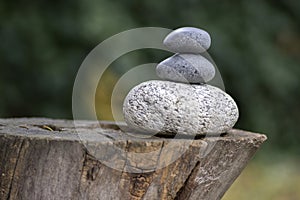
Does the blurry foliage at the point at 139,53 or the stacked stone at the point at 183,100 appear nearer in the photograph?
the stacked stone at the point at 183,100

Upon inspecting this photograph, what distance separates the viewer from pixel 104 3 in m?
4.47

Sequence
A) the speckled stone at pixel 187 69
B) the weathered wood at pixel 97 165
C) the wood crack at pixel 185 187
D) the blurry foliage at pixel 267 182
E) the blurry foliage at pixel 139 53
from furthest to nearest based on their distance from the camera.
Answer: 1. the blurry foliage at pixel 267 182
2. the blurry foliage at pixel 139 53
3. the speckled stone at pixel 187 69
4. the wood crack at pixel 185 187
5. the weathered wood at pixel 97 165

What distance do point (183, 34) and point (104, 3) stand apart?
2106 millimetres

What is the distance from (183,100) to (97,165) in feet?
1.48

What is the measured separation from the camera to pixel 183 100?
234 cm

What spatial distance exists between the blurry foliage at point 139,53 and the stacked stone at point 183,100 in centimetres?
187

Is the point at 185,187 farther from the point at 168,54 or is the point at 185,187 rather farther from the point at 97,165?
the point at 168,54

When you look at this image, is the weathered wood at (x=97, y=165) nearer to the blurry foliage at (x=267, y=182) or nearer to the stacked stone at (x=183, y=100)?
the stacked stone at (x=183, y=100)

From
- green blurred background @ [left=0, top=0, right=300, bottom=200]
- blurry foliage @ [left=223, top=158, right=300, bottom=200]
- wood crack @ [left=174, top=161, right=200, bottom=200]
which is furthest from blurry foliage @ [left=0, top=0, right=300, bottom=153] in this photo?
wood crack @ [left=174, top=161, right=200, bottom=200]

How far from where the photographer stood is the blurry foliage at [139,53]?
455cm

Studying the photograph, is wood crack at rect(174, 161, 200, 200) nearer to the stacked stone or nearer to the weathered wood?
the weathered wood

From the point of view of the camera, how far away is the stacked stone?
2312mm

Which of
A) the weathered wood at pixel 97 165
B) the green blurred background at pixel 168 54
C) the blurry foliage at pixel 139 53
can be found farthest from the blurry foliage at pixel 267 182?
the weathered wood at pixel 97 165

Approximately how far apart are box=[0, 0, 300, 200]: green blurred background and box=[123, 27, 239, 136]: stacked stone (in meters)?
1.86
